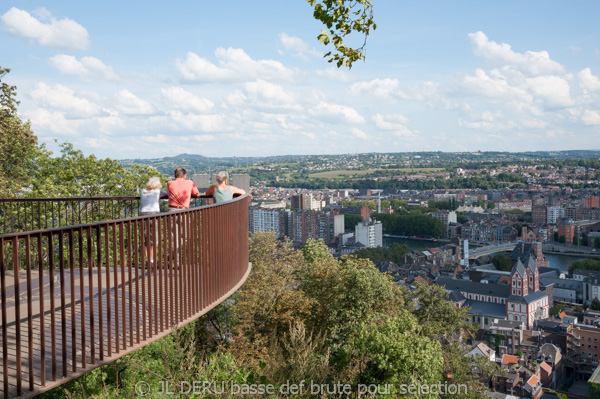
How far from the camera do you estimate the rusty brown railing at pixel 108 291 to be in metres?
3.41

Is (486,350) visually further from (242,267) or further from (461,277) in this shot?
(242,267)

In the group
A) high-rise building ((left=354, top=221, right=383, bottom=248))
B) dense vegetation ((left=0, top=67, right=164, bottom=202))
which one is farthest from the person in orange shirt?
high-rise building ((left=354, top=221, right=383, bottom=248))

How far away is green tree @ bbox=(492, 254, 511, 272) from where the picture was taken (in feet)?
Result: 322

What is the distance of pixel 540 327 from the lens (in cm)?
6594

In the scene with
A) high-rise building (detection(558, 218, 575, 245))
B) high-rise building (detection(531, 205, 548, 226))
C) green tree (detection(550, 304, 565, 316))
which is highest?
high-rise building (detection(531, 205, 548, 226))

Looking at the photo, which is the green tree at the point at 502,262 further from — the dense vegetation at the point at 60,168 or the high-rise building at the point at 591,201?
the dense vegetation at the point at 60,168

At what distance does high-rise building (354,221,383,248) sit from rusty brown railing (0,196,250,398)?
357 feet

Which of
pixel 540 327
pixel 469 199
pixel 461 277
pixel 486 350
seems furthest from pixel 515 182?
pixel 486 350

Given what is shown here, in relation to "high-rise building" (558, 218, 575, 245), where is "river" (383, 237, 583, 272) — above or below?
below

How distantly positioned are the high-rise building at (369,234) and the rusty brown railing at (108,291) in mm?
Answer: 108810

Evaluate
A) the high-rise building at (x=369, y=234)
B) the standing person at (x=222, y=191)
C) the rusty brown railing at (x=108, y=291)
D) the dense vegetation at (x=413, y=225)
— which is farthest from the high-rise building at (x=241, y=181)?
the dense vegetation at (x=413, y=225)

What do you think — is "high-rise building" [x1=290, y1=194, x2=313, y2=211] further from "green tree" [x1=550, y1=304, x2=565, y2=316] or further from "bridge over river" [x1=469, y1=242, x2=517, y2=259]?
"green tree" [x1=550, y1=304, x2=565, y2=316]

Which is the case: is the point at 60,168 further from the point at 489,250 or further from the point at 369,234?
the point at 489,250

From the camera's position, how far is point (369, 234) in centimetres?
11469
